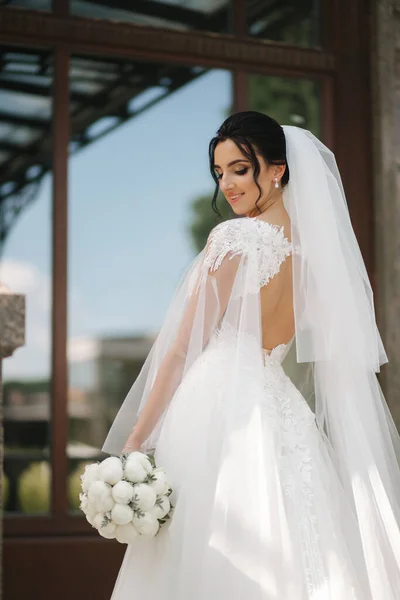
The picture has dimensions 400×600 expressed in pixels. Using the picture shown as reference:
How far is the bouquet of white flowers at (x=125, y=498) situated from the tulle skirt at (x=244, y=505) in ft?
0.40

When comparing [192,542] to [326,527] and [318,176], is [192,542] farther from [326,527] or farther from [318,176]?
[318,176]

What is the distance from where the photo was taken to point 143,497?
2.21 meters

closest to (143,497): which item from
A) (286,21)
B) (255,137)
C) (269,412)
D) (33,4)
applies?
(269,412)

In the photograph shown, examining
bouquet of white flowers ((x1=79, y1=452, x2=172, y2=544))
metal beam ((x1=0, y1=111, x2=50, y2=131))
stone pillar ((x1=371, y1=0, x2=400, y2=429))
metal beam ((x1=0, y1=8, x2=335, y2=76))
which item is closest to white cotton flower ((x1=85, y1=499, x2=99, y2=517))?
bouquet of white flowers ((x1=79, y1=452, x2=172, y2=544))

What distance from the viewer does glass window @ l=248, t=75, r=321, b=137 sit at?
4816mm

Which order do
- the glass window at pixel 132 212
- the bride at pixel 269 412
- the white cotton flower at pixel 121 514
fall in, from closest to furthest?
the white cotton flower at pixel 121 514 < the bride at pixel 269 412 < the glass window at pixel 132 212

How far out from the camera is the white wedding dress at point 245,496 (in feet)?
7.45

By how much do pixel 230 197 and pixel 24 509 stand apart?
2398mm

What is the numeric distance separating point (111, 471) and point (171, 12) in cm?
320

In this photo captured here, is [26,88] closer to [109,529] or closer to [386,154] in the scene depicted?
[386,154]

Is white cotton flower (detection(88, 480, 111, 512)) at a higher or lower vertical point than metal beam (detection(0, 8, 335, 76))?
lower

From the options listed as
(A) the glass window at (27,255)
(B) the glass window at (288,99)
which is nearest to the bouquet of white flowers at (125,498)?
(A) the glass window at (27,255)

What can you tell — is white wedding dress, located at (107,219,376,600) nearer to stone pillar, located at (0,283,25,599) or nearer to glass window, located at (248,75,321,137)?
stone pillar, located at (0,283,25,599)

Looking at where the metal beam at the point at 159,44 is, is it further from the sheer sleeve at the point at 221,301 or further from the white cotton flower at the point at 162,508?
the white cotton flower at the point at 162,508
